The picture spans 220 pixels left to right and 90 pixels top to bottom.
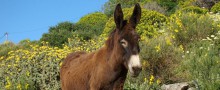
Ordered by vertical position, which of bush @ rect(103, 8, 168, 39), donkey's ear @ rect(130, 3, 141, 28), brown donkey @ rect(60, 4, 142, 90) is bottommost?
bush @ rect(103, 8, 168, 39)

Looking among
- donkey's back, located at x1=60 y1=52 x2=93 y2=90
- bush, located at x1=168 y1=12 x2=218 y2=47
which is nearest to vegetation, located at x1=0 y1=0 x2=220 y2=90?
bush, located at x1=168 y1=12 x2=218 y2=47

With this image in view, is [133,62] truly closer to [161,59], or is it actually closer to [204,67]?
[204,67]

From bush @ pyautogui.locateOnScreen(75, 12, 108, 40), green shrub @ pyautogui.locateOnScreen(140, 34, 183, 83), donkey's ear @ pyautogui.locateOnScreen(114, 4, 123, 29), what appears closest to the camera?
donkey's ear @ pyautogui.locateOnScreen(114, 4, 123, 29)

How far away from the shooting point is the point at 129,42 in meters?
4.56

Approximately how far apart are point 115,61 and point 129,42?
0.34m

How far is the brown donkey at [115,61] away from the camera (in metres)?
4.53

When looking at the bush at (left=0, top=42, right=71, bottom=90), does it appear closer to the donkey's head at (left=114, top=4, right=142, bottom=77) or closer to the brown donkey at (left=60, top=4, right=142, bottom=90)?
the brown donkey at (left=60, top=4, right=142, bottom=90)

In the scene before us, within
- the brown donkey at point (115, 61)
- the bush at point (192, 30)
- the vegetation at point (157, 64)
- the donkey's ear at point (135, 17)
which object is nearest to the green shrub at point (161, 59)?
the vegetation at point (157, 64)

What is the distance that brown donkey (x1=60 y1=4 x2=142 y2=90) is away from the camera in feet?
14.9

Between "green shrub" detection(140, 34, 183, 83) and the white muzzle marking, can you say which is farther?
"green shrub" detection(140, 34, 183, 83)

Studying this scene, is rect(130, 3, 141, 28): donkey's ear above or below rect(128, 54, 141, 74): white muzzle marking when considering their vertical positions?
above

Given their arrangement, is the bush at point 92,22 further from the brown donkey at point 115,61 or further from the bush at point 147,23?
the brown donkey at point 115,61

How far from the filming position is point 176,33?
39.9ft

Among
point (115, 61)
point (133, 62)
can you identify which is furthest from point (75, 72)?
point (133, 62)
